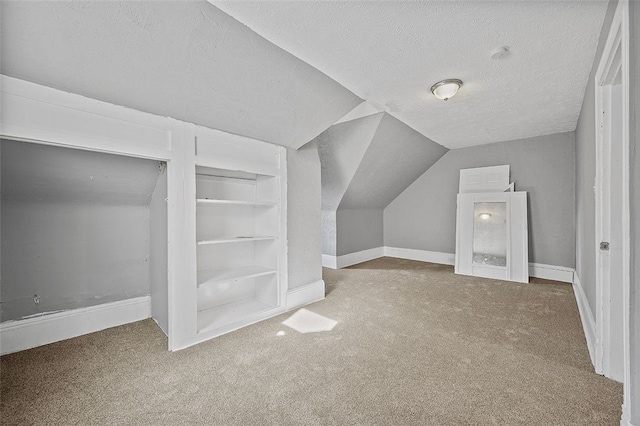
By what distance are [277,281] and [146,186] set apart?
152 cm

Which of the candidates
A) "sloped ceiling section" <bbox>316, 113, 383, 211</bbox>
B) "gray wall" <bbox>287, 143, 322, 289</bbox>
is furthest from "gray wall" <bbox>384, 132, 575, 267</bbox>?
"gray wall" <bbox>287, 143, 322, 289</bbox>

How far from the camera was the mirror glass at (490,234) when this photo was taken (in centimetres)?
402

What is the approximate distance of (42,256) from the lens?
2119mm

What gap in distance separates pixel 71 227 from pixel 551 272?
5906 millimetres

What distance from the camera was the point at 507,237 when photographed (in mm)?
3973

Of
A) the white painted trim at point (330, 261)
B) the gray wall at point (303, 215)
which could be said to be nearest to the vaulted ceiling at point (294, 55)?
the gray wall at point (303, 215)

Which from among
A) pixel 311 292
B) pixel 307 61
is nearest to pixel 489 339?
pixel 311 292

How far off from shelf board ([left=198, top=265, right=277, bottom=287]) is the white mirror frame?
130 inches

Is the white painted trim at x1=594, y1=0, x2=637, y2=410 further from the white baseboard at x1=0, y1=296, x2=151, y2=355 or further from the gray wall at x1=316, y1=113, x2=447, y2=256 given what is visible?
the white baseboard at x1=0, y1=296, x2=151, y2=355

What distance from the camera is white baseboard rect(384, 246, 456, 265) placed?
16.3ft

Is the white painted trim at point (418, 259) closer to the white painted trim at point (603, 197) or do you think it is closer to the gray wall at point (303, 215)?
the gray wall at point (303, 215)

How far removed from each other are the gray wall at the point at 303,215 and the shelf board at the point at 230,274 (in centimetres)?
32

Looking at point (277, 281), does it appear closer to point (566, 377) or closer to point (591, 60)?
point (566, 377)

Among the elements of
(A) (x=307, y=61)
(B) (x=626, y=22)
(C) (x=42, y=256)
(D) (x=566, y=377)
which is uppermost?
(A) (x=307, y=61)
